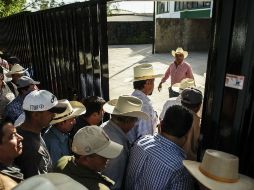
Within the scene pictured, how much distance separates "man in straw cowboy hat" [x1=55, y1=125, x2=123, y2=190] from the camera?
2172 millimetres

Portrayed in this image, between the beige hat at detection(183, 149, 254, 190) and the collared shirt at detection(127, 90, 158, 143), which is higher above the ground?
the beige hat at detection(183, 149, 254, 190)

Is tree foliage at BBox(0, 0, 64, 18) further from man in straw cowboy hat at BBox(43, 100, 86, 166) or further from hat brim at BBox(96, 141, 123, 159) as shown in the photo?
hat brim at BBox(96, 141, 123, 159)

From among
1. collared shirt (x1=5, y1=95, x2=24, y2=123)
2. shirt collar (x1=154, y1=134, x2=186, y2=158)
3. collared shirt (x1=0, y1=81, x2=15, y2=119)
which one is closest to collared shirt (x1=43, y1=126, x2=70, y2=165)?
collared shirt (x1=5, y1=95, x2=24, y2=123)

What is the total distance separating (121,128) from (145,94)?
107 centimetres

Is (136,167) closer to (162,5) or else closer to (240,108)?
(240,108)

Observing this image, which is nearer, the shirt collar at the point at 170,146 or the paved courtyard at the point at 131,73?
the shirt collar at the point at 170,146

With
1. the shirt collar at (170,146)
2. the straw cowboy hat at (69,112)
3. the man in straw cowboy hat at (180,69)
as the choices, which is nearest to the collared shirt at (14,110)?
the straw cowboy hat at (69,112)

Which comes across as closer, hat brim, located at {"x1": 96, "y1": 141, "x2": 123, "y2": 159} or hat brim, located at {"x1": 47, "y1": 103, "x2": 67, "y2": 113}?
hat brim, located at {"x1": 96, "y1": 141, "x2": 123, "y2": 159}

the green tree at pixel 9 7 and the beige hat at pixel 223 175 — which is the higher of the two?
the green tree at pixel 9 7

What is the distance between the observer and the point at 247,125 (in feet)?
6.72

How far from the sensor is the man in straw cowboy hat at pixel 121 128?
2.78 metres

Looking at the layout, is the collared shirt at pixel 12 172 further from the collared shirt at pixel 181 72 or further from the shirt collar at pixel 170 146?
the collared shirt at pixel 181 72

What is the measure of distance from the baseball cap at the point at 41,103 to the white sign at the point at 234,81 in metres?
1.83

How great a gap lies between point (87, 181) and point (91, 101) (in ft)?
4.85
